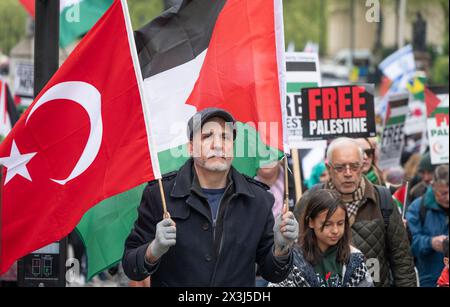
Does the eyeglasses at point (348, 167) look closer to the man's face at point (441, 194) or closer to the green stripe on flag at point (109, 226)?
the green stripe on flag at point (109, 226)

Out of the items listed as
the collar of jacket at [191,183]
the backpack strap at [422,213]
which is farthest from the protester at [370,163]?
the collar of jacket at [191,183]

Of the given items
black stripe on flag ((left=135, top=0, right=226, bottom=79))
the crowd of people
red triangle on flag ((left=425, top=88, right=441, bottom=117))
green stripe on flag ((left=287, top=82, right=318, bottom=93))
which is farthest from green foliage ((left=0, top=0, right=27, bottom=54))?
the crowd of people

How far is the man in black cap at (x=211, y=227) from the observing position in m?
6.07

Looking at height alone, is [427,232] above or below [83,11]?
below

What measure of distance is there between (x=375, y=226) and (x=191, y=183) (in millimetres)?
2148

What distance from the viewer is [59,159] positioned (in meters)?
6.39

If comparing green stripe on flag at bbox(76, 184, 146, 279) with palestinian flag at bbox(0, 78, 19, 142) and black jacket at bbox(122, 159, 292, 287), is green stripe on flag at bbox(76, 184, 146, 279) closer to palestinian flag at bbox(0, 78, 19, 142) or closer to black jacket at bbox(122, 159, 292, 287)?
black jacket at bbox(122, 159, 292, 287)

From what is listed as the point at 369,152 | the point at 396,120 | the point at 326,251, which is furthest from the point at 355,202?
the point at 396,120

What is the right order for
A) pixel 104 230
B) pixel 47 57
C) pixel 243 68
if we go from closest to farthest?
pixel 47 57
pixel 243 68
pixel 104 230

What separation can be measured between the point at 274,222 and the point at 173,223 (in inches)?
28.8

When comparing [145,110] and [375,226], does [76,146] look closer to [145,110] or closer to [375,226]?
[145,110]

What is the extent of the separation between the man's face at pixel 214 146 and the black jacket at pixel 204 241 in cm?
12

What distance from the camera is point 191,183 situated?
6184mm
